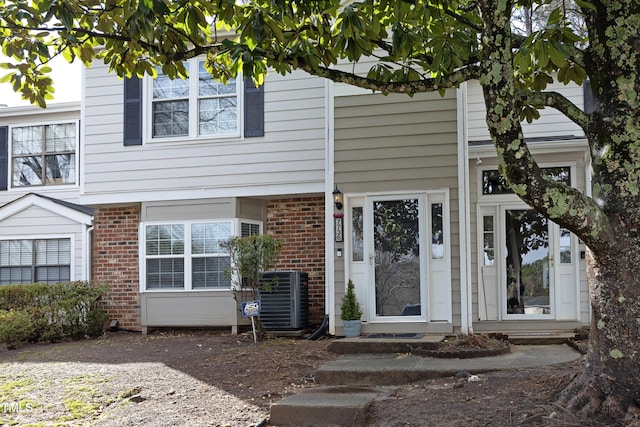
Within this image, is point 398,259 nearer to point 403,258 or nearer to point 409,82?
point 403,258

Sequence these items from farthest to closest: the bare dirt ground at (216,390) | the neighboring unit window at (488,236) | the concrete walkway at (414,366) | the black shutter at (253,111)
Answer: the black shutter at (253,111) < the neighboring unit window at (488,236) < the concrete walkway at (414,366) < the bare dirt ground at (216,390)

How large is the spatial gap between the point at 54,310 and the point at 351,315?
511cm

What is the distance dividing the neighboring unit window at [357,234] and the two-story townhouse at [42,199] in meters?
5.64

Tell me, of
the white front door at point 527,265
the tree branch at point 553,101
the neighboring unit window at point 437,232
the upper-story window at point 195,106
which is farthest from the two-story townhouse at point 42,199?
the tree branch at point 553,101

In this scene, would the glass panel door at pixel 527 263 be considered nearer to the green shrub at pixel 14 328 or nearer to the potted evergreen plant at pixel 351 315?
the potted evergreen plant at pixel 351 315

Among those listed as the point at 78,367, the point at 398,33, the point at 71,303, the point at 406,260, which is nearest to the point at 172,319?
the point at 71,303

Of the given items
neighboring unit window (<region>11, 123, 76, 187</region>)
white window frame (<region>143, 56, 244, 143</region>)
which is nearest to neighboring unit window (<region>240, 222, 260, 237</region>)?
white window frame (<region>143, 56, 244, 143</region>)

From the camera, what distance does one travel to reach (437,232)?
9.73 metres

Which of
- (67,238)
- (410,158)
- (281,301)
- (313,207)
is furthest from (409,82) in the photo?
(67,238)

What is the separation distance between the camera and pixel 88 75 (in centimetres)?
1226

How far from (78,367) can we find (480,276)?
5904 millimetres

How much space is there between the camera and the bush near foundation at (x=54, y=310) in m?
10.9

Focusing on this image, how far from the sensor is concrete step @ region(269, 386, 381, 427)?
573 centimetres

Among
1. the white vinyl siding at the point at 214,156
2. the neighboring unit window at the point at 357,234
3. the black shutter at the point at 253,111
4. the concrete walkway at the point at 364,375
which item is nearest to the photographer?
the concrete walkway at the point at 364,375
